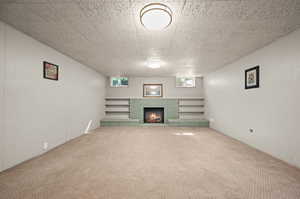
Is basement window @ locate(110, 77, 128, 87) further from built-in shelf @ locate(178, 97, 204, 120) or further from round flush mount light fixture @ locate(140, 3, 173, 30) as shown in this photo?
round flush mount light fixture @ locate(140, 3, 173, 30)

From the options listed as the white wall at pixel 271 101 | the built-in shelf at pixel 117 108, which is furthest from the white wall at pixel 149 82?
the white wall at pixel 271 101

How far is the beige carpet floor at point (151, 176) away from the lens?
4.80 ft

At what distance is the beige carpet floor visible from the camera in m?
1.46

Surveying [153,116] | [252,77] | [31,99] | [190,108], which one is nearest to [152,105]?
[153,116]

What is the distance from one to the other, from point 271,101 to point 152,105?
4429mm

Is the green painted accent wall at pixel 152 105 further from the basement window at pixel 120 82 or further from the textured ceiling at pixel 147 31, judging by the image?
the textured ceiling at pixel 147 31

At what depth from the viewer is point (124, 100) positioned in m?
6.32

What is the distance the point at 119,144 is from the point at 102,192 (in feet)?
5.87

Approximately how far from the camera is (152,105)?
6227 millimetres

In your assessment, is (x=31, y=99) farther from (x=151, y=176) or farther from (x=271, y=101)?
(x=271, y=101)

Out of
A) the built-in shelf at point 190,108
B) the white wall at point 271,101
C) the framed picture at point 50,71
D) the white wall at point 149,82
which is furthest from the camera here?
the white wall at point 149,82

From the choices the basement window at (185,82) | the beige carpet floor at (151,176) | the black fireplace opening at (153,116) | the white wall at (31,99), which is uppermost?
the basement window at (185,82)

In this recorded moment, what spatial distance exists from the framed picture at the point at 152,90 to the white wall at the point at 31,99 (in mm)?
3301

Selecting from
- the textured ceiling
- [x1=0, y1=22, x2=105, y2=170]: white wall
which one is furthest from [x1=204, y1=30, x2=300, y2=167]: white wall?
[x1=0, y1=22, x2=105, y2=170]: white wall
